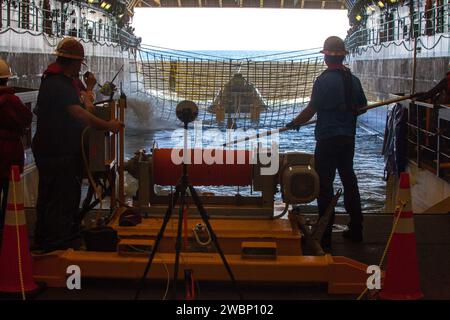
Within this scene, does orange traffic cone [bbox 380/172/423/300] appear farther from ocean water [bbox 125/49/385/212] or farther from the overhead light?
the overhead light

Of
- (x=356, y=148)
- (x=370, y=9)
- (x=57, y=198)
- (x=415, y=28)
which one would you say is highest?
(x=370, y=9)

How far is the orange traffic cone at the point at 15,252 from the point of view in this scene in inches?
185

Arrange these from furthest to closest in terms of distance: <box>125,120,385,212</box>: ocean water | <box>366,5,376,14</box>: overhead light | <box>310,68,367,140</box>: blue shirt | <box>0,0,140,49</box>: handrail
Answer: <box>366,5,376,14</box>: overhead light, <box>0,0,140,49</box>: handrail, <box>125,120,385,212</box>: ocean water, <box>310,68,367,140</box>: blue shirt

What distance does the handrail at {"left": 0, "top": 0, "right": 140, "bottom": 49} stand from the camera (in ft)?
50.3

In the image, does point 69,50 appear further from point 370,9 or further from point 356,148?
point 370,9

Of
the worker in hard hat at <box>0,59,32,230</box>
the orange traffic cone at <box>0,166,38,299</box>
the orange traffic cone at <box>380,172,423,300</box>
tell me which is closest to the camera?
the orange traffic cone at <box>380,172,423,300</box>

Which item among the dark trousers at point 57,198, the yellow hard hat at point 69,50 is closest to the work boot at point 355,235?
the dark trousers at point 57,198

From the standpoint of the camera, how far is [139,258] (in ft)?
16.4

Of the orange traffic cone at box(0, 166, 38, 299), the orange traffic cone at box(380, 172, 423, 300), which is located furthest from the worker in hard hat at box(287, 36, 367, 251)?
the orange traffic cone at box(0, 166, 38, 299)

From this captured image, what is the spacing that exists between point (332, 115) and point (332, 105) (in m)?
0.09

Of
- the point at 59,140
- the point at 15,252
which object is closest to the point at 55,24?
the point at 59,140

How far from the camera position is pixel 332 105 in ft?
19.5

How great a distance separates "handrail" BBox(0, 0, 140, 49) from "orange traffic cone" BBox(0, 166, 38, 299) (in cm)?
912

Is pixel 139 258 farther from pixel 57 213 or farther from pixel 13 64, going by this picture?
pixel 13 64
